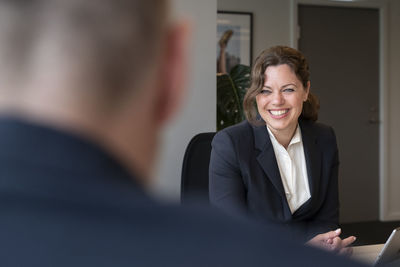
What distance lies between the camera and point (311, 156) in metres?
2.13

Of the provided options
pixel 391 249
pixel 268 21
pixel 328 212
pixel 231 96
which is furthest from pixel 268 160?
pixel 268 21

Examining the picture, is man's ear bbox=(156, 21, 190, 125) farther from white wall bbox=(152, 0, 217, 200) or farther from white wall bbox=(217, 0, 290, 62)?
white wall bbox=(217, 0, 290, 62)

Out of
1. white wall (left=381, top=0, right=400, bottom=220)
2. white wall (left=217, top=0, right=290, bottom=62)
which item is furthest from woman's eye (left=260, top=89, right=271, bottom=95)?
white wall (left=381, top=0, right=400, bottom=220)

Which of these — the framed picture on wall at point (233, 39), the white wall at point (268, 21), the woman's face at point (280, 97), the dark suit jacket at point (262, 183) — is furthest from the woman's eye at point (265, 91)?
the white wall at point (268, 21)

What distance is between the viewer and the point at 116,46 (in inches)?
11.7

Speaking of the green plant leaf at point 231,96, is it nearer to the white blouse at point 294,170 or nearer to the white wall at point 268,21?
the white wall at point 268,21

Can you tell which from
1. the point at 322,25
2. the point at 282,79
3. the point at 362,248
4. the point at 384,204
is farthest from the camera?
the point at 384,204

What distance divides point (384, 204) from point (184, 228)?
19.0 feet

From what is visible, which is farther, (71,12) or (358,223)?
(358,223)

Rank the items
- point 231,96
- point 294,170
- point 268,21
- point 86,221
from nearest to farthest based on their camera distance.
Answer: point 86,221 → point 294,170 → point 231,96 → point 268,21

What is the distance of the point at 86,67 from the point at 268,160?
5.82 feet

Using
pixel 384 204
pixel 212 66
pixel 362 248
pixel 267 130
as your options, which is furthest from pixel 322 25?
pixel 362 248

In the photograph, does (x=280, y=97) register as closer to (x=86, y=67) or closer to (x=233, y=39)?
(x=86, y=67)

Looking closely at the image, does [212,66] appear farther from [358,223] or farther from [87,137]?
[358,223]
